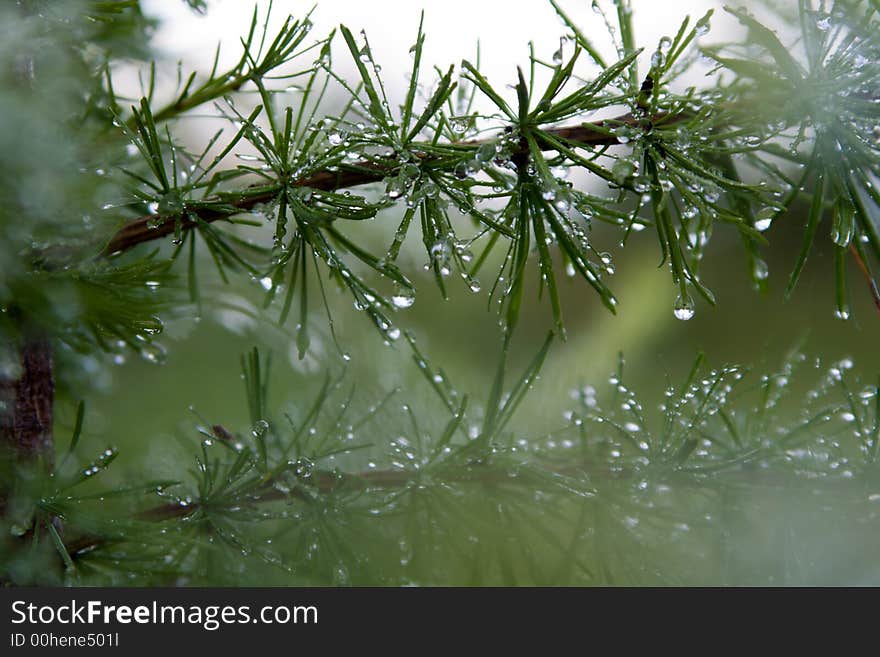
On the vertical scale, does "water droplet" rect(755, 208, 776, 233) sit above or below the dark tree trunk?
above

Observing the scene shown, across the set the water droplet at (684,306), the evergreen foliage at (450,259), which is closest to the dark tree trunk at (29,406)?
the evergreen foliage at (450,259)

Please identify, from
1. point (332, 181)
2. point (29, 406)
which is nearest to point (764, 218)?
point (332, 181)

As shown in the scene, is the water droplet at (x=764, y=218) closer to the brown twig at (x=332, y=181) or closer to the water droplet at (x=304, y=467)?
the brown twig at (x=332, y=181)

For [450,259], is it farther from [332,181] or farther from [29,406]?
[29,406]

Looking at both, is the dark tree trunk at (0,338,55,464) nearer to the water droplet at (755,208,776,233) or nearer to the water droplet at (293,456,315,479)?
the water droplet at (293,456,315,479)

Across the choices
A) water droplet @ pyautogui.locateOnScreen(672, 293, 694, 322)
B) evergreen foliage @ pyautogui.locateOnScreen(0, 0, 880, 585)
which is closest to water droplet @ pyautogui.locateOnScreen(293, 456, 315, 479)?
evergreen foliage @ pyautogui.locateOnScreen(0, 0, 880, 585)

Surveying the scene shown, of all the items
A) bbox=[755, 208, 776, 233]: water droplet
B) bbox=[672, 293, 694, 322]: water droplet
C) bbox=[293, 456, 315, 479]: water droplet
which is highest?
bbox=[755, 208, 776, 233]: water droplet

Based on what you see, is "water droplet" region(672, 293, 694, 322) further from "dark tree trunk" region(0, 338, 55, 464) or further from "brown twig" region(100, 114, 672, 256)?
"dark tree trunk" region(0, 338, 55, 464)

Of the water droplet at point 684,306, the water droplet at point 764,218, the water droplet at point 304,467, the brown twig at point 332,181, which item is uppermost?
the brown twig at point 332,181

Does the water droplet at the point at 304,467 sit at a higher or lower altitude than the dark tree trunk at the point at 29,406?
lower
